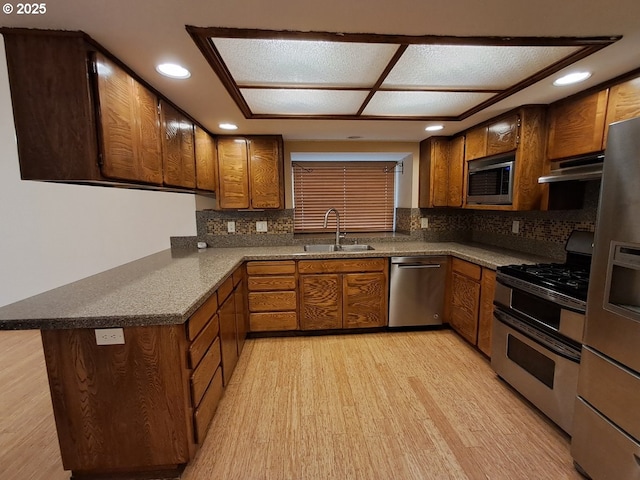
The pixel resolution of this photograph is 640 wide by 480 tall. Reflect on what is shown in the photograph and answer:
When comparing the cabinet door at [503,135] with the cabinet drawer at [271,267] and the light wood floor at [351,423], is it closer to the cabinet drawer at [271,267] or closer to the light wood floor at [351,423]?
the light wood floor at [351,423]

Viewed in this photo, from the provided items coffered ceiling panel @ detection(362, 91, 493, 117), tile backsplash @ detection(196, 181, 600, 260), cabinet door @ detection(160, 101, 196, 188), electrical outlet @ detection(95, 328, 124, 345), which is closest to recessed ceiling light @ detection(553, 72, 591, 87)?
coffered ceiling panel @ detection(362, 91, 493, 117)

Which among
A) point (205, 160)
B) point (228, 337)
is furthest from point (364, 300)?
point (205, 160)

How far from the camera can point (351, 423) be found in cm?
177

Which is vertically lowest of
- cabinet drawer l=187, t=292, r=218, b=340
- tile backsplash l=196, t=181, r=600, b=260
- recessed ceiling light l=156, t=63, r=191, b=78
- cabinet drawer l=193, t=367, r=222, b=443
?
cabinet drawer l=193, t=367, r=222, b=443

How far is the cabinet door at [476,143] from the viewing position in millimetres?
2568

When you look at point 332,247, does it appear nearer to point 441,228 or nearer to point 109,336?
point 441,228

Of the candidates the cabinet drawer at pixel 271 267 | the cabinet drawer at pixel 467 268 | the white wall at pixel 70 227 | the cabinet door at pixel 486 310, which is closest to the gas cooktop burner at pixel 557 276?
the cabinet door at pixel 486 310

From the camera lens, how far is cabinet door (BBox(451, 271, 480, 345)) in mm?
2500

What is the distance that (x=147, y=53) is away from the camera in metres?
1.34

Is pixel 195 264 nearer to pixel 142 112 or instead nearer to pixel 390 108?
pixel 142 112

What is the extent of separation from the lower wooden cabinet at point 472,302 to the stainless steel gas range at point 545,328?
0.17 m

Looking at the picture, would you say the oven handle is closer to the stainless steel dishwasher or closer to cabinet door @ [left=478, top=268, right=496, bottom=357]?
cabinet door @ [left=478, top=268, right=496, bottom=357]

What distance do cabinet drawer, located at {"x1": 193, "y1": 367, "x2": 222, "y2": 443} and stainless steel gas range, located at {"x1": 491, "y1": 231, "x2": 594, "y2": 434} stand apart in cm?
205

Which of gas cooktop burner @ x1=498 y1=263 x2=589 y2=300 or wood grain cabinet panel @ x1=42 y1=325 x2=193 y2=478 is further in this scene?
gas cooktop burner @ x1=498 y1=263 x2=589 y2=300
